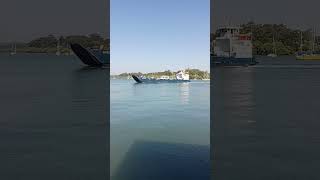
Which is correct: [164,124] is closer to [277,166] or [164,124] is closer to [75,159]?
[75,159]

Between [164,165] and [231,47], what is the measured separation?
18923 mm

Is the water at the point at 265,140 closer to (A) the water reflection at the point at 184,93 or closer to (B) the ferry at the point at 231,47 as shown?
(A) the water reflection at the point at 184,93

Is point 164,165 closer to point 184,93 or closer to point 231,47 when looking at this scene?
point 184,93

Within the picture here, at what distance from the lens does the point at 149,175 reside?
362 centimetres

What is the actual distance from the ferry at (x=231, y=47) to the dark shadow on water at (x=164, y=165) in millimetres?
16854

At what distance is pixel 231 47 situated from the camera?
22266mm

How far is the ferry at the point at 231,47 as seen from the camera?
21.5 meters

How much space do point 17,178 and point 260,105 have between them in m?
6.79

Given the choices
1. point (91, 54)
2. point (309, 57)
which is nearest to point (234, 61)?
point (91, 54)

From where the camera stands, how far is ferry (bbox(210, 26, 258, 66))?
2150cm

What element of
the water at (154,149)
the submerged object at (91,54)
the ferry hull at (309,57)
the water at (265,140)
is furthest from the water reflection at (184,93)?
the ferry hull at (309,57)

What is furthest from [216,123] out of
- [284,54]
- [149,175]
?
[284,54]

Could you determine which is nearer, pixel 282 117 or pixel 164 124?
pixel 164 124

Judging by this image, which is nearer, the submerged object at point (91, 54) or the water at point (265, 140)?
the water at point (265, 140)
